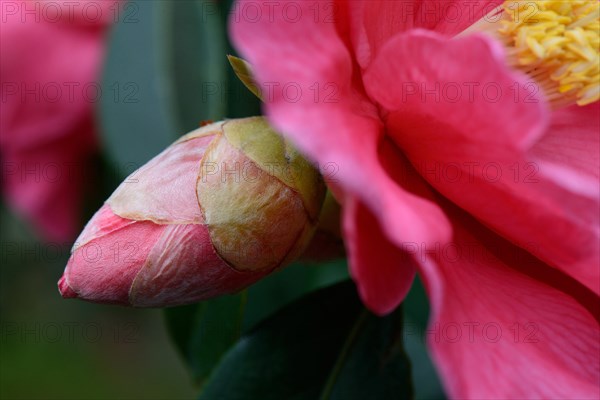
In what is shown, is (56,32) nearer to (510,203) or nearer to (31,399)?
(510,203)

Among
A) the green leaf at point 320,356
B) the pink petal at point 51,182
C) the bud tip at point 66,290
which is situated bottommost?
the pink petal at point 51,182

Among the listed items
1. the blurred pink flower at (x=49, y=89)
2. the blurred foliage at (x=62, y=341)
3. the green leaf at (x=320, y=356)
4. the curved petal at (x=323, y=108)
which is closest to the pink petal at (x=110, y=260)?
the curved petal at (x=323, y=108)

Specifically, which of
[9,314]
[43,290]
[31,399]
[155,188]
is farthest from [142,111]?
[31,399]

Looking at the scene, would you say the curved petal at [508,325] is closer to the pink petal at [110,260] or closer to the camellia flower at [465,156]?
the camellia flower at [465,156]

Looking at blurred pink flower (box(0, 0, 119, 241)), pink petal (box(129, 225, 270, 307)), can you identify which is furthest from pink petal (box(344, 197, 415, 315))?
blurred pink flower (box(0, 0, 119, 241))

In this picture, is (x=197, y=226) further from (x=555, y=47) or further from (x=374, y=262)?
(x=555, y=47)

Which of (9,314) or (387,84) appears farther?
(9,314)

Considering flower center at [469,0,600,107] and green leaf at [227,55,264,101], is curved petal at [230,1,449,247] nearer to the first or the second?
green leaf at [227,55,264,101]
